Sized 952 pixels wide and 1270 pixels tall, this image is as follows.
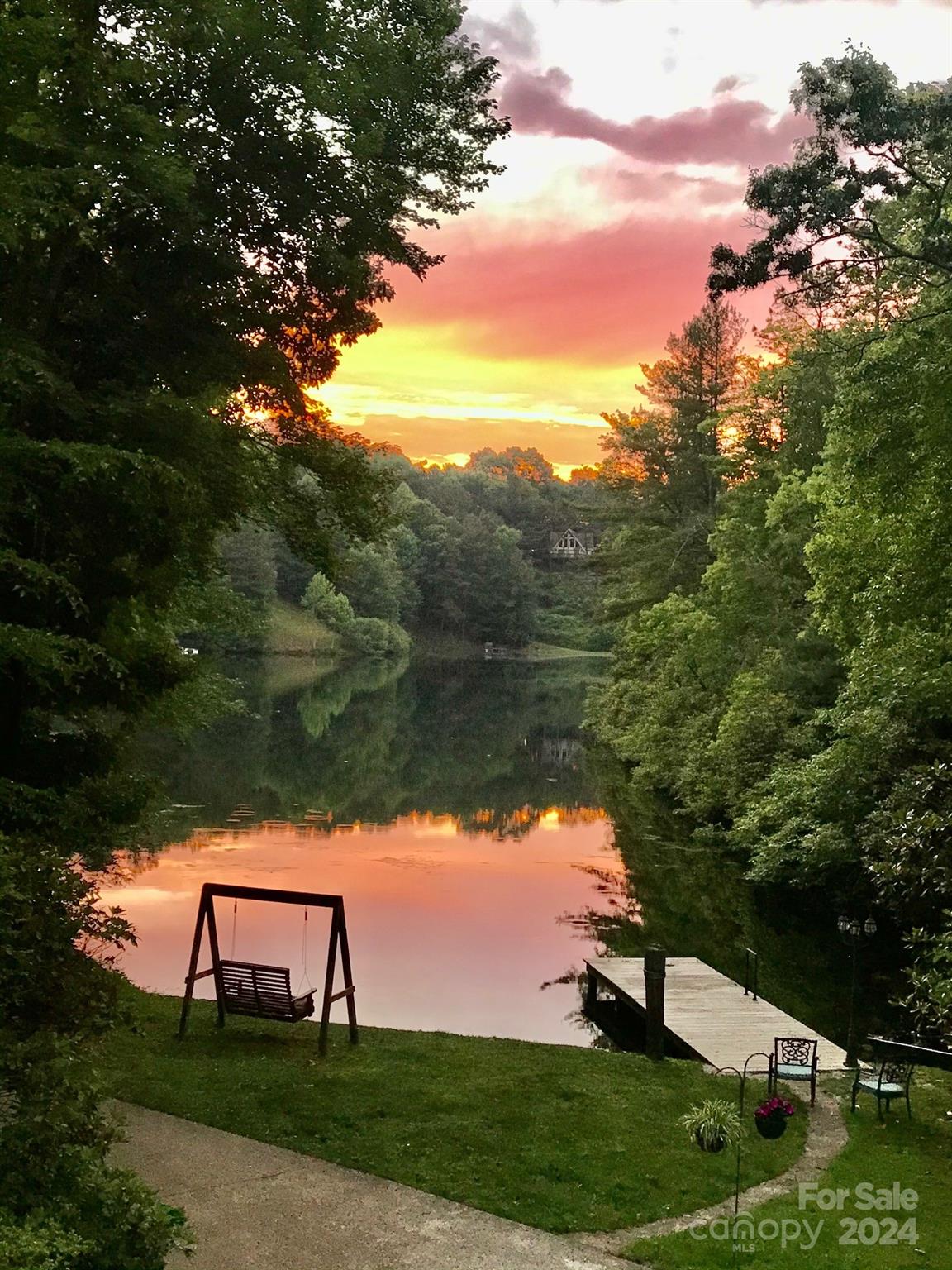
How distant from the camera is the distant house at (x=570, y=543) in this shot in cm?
14225

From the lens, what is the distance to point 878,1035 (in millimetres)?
16609

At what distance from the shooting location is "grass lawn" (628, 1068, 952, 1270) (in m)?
8.10

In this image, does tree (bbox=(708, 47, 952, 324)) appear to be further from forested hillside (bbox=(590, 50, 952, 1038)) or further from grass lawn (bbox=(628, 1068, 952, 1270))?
grass lawn (bbox=(628, 1068, 952, 1270))

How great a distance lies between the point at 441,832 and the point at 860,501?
18031mm

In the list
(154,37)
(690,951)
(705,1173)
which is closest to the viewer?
(705,1173)

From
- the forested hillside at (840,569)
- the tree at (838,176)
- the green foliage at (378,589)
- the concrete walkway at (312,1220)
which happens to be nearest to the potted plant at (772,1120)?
the forested hillside at (840,569)

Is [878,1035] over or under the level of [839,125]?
under

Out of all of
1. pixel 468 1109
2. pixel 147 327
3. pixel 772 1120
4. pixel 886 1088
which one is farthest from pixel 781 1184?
pixel 147 327

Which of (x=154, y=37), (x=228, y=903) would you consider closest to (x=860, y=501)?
(x=154, y=37)

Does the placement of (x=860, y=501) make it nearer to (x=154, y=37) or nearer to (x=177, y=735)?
(x=177, y=735)

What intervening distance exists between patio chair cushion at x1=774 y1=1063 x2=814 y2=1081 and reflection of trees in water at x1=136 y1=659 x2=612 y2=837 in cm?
1716

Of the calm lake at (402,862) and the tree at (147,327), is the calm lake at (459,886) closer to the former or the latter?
the calm lake at (402,862)

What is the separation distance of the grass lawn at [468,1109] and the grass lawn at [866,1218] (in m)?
0.55

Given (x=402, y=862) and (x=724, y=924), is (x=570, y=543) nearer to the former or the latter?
(x=402, y=862)
